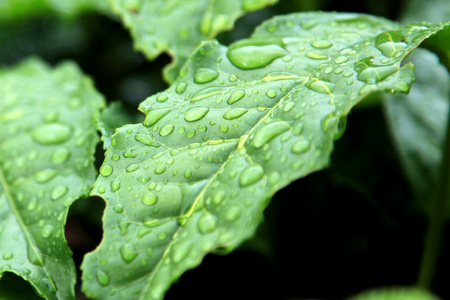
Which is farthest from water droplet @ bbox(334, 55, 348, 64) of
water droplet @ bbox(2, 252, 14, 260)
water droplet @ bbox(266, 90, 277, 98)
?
water droplet @ bbox(2, 252, 14, 260)

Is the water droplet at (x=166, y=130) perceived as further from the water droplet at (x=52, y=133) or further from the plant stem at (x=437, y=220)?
the plant stem at (x=437, y=220)

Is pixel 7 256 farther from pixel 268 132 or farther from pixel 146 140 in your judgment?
pixel 268 132

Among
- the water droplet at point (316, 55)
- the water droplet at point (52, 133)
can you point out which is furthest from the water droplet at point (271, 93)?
the water droplet at point (52, 133)

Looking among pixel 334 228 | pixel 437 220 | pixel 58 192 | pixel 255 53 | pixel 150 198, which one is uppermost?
pixel 255 53

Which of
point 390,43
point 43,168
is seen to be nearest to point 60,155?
point 43,168

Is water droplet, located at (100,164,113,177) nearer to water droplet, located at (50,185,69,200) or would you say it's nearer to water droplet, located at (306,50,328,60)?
water droplet, located at (50,185,69,200)

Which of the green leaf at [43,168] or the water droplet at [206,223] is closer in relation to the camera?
the water droplet at [206,223]
